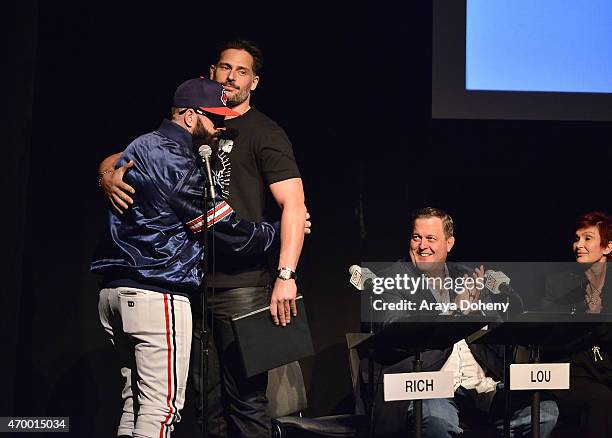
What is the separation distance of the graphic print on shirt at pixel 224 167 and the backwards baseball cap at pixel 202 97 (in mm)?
235

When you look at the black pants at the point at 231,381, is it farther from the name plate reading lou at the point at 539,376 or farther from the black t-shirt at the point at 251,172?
the name plate reading lou at the point at 539,376

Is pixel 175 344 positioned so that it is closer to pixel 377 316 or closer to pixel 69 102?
pixel 377 316

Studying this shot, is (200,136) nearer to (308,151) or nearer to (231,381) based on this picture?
(231,381)

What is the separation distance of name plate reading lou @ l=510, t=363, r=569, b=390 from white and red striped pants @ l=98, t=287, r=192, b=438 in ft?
4.30

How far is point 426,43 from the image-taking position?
15.9ft

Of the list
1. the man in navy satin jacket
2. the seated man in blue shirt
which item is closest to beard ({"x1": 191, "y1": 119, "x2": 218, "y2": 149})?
the man in navy satin jacket

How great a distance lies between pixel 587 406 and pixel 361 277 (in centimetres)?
133

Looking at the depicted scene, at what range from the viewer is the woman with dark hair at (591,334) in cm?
394

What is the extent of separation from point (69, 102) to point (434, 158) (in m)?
1.99

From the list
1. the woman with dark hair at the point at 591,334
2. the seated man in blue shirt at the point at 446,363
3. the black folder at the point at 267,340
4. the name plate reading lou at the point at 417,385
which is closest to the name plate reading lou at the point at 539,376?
the woman with dark hair at the point at 591,334

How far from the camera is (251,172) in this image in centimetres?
389

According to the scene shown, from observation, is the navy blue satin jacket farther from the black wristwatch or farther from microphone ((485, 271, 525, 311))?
microphone ((485, 271, 525, 311))

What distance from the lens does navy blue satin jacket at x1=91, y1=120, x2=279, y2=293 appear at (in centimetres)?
345

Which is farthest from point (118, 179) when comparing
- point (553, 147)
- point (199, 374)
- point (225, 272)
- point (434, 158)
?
point (553, 147)
